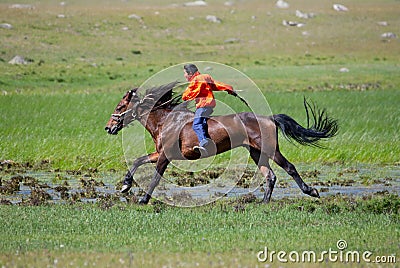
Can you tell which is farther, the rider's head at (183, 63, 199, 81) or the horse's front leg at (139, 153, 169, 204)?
the horse's front leg at (139, 153, 169, 204)

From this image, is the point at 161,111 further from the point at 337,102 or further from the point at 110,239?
the point at 337,102

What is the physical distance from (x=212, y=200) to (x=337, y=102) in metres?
17.3

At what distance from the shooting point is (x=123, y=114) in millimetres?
14773

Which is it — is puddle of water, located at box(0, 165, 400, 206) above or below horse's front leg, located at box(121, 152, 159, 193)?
below

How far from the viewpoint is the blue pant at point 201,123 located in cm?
1398

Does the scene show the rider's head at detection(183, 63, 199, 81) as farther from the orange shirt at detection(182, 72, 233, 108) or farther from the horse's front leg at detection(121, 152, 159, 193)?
the horse's front leg at detection(121, 152, 159, 193)

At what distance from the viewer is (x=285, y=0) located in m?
67.8

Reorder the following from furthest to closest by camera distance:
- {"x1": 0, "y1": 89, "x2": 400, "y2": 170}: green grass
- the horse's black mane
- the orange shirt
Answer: {"x1": 0, "y1": 89, "x2": 400, "y2": 170}: green grass < the horse's black mane < the orange shirt

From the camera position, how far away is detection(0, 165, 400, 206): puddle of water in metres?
15.1

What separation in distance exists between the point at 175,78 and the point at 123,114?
17834mm

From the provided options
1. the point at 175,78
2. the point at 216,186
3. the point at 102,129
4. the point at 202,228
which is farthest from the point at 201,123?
the point at 175,78

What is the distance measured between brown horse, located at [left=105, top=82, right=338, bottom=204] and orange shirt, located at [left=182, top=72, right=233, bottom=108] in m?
0.36

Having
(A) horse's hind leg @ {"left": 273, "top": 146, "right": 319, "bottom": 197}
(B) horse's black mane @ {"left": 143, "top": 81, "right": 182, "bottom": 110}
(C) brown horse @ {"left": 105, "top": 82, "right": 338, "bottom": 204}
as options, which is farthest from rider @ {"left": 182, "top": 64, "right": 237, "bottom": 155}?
(A) horse's hind leg @ {"left": 273, "top": 146, "right": 319, "bottom": 197}

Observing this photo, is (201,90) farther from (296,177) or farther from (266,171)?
(296,177)
